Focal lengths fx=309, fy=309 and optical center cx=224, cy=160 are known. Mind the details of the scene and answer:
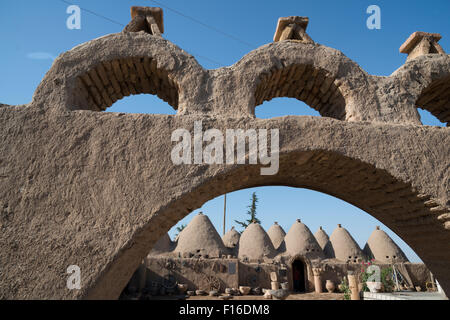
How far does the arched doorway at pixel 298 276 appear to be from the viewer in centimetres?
1343

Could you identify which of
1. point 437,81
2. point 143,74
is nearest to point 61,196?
point 143,74

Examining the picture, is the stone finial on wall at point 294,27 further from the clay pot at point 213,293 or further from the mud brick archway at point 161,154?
the clay pot at point 213,293

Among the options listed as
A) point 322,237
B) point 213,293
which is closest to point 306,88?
point 213,293

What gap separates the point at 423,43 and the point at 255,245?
37.5ft

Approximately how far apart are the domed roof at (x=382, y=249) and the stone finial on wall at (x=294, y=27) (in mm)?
13325

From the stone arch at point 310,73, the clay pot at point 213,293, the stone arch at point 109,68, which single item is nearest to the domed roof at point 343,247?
the clay pot at point 213,293

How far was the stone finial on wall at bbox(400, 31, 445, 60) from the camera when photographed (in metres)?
3.73

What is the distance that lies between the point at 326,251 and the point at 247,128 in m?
13.4

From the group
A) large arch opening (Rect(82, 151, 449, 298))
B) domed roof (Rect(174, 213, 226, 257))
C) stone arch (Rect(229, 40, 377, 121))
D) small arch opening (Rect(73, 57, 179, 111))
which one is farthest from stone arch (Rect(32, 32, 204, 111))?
domed roof (Rect(174, 213, 226, 257))

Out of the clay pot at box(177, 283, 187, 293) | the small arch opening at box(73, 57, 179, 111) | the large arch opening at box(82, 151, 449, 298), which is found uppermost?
the small arch opening at box(73, 57, 179, 111)

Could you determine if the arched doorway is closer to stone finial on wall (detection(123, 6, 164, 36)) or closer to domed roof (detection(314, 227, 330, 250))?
domed roof (detection(314, 227, 330, 250))

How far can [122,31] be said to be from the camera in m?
3.19

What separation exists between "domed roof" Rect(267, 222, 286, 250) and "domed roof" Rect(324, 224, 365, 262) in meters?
2.74

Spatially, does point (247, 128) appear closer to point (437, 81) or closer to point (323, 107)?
point (323, 107)
